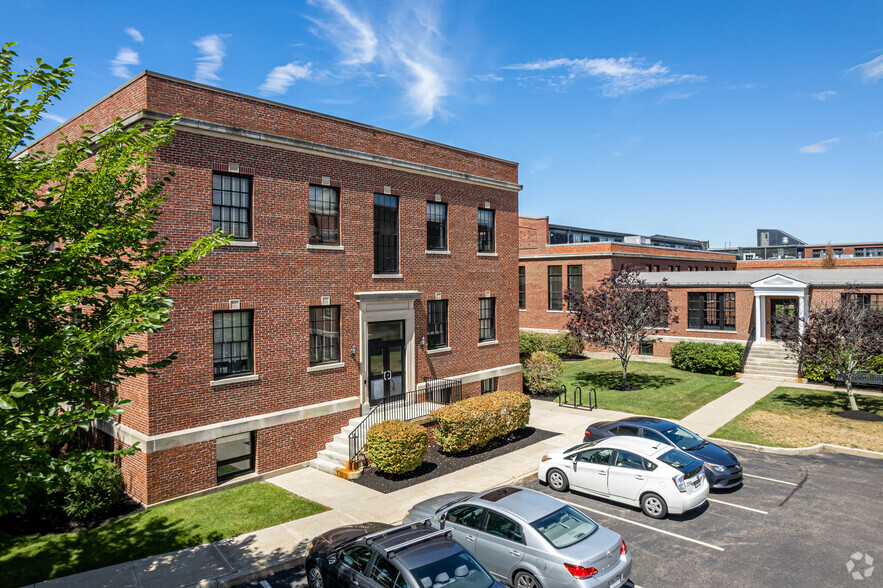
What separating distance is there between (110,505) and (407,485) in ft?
24.1

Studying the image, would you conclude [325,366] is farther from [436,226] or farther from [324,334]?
[436,226]

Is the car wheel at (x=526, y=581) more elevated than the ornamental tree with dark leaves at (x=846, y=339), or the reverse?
the ornamental tree with dark leaves at (x=846, y=339)

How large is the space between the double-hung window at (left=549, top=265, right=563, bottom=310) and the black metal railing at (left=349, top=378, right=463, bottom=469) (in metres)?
23.0

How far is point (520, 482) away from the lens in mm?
15500

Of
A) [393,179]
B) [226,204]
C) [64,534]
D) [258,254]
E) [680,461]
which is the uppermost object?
[393,179]

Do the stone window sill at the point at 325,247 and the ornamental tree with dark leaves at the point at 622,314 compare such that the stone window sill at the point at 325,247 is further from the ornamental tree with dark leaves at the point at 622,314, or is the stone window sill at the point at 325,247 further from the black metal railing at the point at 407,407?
the ornamental tree with dark leaves at the point at 622,314

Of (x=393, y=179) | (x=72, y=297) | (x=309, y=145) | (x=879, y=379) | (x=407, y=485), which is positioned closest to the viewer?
(x=72, y=297)

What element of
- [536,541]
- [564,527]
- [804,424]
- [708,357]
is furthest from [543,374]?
[536,541]

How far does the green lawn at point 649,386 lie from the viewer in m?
24.5

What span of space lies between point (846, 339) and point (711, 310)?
48.0 feet

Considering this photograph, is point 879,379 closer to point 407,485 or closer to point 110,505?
point 407,485

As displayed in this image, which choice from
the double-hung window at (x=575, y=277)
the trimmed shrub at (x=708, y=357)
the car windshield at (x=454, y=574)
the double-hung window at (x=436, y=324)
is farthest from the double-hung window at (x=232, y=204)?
the double-hung window at (x=575, y=277)

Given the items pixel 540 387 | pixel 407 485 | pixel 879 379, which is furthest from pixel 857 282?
pixel 407 485

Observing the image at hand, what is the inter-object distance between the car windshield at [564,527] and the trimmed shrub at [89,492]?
33.4 ft
